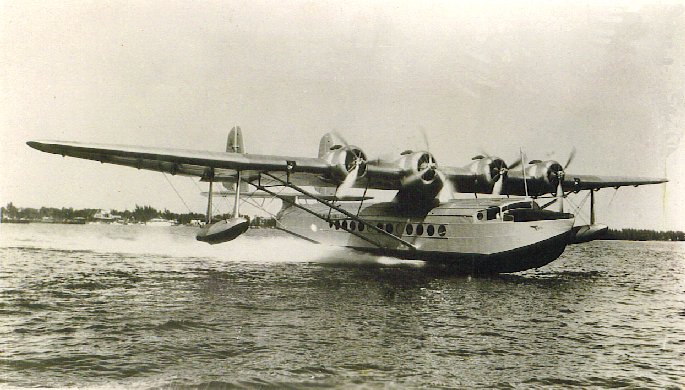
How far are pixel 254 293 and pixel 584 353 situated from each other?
829 cm

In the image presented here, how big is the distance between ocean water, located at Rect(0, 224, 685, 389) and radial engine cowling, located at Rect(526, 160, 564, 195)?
559 centimetres

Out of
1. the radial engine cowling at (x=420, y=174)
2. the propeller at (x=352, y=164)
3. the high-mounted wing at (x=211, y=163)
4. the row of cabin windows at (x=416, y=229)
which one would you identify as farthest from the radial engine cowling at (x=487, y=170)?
the propeller at (x=352, y=164)

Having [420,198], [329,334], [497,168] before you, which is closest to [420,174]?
[420,198]

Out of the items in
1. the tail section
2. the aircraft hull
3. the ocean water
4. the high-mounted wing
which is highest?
the tail section

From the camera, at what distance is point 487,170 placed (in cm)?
2083

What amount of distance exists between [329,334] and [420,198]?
11.0 metres

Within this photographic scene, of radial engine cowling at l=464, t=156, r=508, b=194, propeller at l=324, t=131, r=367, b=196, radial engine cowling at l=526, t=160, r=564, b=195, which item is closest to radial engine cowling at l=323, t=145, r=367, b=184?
propeller at l=324, t=131, r=367, b=196

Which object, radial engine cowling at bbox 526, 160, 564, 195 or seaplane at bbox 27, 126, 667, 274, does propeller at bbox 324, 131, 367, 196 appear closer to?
seaplane at bbox 27, 126, 667, 274

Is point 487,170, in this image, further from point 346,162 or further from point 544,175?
point 346,162

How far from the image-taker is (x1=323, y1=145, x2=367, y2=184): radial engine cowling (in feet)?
58.6

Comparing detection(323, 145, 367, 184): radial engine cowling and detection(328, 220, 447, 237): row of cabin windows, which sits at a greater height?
detection(323, 145, 367, 184): radial engine cowling

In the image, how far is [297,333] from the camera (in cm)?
962

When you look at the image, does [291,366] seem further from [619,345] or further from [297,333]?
[619,345]

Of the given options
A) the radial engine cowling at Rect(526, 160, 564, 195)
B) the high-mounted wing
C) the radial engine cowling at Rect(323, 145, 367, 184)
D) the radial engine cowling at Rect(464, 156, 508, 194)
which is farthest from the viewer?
the radial engine cowling at Rect(526, 160, 564, 195)
